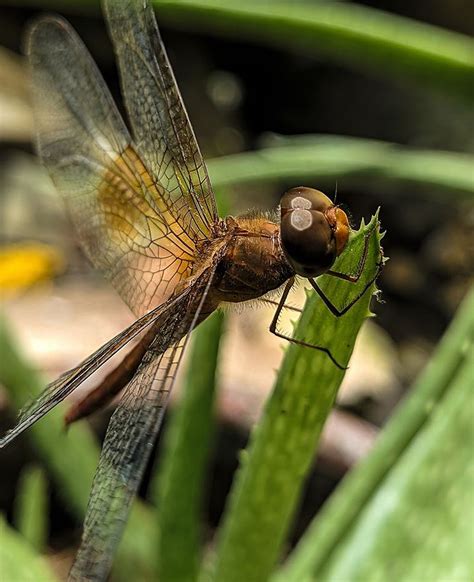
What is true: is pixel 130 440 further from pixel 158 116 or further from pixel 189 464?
pixel 158 116

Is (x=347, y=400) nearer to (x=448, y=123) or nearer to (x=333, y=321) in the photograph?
(x=333, y=321)

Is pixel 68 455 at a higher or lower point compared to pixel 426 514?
lower

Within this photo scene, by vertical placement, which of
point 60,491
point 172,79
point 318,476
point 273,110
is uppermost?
point 273,110

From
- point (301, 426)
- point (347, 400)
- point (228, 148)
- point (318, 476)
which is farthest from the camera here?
point (228, 148)

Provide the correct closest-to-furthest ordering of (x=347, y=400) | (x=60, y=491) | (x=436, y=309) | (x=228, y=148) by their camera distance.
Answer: (x=60, y=491) < (x=347, y=400) < (x=436, y=309) < (x=228, y=148)

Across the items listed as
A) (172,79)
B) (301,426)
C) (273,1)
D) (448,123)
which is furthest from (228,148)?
(301,426)

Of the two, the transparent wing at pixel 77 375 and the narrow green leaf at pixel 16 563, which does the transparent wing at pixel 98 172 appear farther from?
the narrow green leaf at pixel 16 563

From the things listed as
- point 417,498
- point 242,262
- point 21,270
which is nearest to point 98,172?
point 242,262
